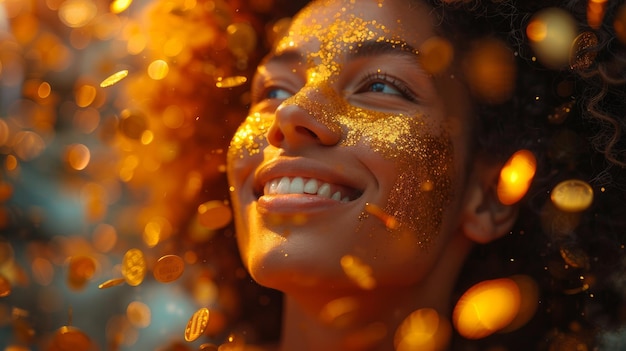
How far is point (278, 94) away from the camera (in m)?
1.34

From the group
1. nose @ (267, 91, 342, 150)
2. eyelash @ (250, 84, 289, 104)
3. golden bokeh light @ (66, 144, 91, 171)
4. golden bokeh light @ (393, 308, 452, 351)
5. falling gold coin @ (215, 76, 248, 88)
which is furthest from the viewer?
golden bokeh light @ (66, 144, 91, 171)

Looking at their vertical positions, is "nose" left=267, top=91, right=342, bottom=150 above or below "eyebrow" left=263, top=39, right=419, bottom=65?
below

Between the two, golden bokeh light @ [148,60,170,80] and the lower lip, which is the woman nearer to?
the lower lip

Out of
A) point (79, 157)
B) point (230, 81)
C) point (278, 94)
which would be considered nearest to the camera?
point (278, 94)

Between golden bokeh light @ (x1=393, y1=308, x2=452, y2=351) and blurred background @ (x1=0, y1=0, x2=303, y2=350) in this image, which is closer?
golden bokeh light @ (x1=393, y1=308, x2=452, y2=351)

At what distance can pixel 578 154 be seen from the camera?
1.29 meters

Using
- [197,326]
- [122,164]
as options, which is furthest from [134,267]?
[122,164]

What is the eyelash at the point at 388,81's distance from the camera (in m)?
1.21

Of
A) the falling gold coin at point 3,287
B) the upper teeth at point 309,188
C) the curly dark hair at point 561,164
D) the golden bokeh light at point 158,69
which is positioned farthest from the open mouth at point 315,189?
the falling gold coin at point 3,287

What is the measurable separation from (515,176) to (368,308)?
36 cm

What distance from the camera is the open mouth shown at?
45.2 inches

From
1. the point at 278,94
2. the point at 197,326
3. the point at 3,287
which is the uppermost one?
the point at 278,94

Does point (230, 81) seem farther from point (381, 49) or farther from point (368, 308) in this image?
point (368, 308)

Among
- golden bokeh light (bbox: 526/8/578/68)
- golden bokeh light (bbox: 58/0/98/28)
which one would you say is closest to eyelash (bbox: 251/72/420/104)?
golden bokeh light (bbox: 526/8/578/68)
